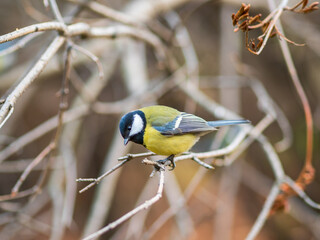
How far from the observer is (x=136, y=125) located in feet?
5.34

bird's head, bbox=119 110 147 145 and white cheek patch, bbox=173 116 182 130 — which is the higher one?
bird's head, bbox=119 110 147 145

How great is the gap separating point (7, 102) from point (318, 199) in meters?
3.56

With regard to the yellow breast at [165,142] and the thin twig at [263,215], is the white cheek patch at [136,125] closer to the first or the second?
the yellow breast at [165,142]

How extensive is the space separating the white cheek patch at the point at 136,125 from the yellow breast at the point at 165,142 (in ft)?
0.11

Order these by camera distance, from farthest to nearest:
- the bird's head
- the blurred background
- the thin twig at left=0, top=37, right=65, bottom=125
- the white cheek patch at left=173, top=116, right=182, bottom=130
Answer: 1. the blurred background
2. the white cheek patch at left=173, top=116, right=182, bottom=130
3. the bird's head
4. the thin twig at left=0, top=37, right=65, bottom=125

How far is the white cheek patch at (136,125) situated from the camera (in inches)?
62.7

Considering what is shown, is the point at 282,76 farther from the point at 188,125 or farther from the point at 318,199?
the point at 188,125

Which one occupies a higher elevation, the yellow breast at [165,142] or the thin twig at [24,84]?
the thin twig at [24,84]

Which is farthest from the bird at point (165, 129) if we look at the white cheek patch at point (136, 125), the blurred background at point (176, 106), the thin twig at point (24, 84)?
the blurred background at point (176, 106)

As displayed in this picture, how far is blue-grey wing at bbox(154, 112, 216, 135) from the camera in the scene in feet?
5.13

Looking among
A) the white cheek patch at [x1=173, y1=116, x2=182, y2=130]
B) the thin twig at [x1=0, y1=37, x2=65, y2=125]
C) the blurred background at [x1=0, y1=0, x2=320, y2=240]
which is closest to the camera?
the thin twig at [x1=0, y1=37, x2=65, y2=125]

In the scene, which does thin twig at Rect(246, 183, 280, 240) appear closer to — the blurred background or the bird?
the bird

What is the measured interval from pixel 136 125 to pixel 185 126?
0.22m

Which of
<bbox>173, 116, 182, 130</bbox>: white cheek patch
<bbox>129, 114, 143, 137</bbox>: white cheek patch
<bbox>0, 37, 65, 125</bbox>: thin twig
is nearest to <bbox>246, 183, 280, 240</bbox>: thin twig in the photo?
<bbox>173, 116, 182, 130</bbox>: white cheek patch
